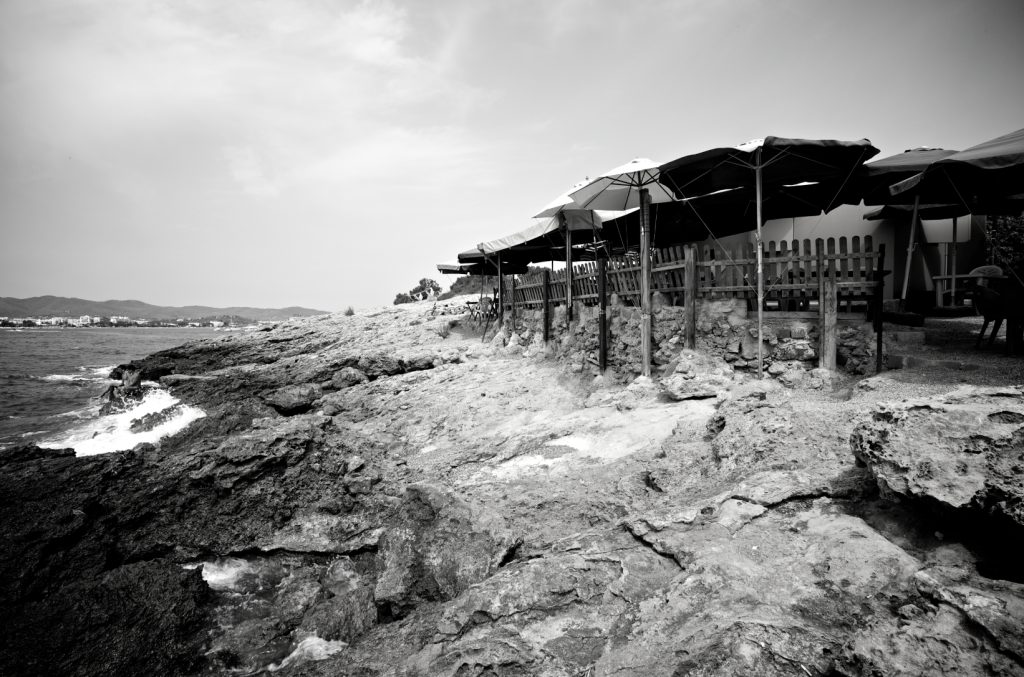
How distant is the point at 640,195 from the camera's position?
9.16 metres

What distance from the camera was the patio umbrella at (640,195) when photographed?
865 centimetres

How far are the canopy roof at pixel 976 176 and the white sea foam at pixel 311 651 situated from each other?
10059 mm

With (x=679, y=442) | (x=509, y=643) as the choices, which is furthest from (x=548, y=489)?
(x=509, y=643)

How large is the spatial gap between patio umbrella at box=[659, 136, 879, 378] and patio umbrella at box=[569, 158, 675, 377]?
0.31 m

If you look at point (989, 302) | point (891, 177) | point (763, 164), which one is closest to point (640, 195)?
point (763, 164)

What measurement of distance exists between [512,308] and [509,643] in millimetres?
13727

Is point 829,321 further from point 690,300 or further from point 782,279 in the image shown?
point 690,300

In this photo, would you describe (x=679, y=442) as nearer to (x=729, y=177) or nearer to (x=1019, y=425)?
(x=1019, y=425)

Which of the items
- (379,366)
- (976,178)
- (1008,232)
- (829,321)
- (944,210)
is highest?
(976,178)

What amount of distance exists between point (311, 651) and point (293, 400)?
918 cm

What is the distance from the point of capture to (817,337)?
778 cm

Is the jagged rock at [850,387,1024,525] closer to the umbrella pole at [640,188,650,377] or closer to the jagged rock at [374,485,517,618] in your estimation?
the jagged rock at [374,485,517,618]

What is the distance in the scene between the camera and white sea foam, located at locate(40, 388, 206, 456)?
1257cm

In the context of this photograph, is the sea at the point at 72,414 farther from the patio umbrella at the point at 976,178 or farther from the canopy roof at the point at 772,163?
the patio umbrella at the point at 976,178
